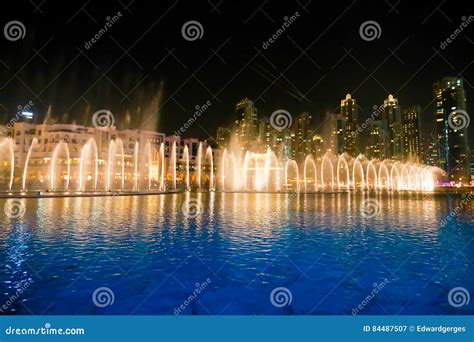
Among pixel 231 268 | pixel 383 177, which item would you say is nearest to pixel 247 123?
pixel 383 177

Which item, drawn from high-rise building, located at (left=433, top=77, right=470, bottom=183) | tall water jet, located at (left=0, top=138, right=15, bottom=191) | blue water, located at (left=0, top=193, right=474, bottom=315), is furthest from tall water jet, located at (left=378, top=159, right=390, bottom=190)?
blue water, located at (left=0, top=193, right=474, bottom=315)

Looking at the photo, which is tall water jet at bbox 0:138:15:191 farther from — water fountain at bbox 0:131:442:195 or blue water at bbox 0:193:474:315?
blue water at bbox 0:193:474:315

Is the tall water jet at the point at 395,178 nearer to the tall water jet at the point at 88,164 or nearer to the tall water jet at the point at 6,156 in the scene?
the tall water jet at the point at 88,164

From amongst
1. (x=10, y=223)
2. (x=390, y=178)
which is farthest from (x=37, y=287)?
(x=390, y=178)

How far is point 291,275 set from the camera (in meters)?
8.84

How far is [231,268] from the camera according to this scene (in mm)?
9289

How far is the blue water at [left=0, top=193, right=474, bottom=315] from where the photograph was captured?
716 cm

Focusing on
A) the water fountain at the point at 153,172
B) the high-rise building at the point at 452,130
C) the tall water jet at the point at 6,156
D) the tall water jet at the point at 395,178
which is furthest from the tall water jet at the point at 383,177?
the tall water jet at the point at 6,156

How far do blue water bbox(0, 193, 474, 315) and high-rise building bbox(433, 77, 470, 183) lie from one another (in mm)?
165888

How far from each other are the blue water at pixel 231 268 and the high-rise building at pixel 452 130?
166 meters

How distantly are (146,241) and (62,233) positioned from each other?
381cm

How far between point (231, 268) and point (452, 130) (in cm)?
18131

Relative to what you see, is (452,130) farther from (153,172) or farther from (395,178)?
(153,172)

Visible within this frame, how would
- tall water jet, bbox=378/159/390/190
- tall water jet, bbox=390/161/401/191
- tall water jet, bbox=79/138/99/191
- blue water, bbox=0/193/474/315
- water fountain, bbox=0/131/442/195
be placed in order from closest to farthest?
1. blue water, bbox=0/193/474/315
2. water fountain, bbox=0/131/442/195
3. tall water jet, bbox=79/138/99/191
4. tall water jet, bbox=378/159/390/190
5. tall water jet, bbox=390/161/401/191
